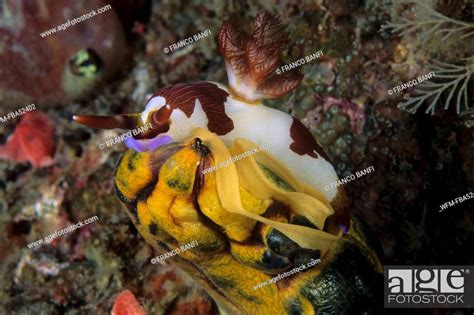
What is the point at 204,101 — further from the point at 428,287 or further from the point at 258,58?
the point at 428,287

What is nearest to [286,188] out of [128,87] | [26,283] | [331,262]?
[331,262]

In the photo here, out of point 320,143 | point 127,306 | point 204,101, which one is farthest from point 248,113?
point 127,306

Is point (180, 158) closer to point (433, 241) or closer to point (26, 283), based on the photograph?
point (26, 283)

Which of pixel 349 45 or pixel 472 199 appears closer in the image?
pixel 472 199

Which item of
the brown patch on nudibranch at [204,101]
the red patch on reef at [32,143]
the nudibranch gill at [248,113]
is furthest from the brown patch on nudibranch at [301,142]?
the red patch on reef at [32,143]

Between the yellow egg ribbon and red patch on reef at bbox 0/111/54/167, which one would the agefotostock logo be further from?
red patch on reef at bbox 0/111/54/167

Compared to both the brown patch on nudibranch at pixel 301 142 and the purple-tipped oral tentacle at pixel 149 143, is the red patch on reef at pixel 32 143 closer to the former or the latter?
the purple-tipped oral tentacle at pixel 149 143

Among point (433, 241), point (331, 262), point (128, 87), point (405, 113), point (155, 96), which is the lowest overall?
point (433, 241)
